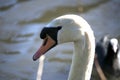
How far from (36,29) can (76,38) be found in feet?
14.7

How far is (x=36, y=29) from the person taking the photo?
771 centimetres

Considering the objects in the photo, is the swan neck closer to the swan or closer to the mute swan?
the swan

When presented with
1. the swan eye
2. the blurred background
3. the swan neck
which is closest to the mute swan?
the blurred background

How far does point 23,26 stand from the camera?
26.0ft

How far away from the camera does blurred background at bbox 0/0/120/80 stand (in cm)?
661

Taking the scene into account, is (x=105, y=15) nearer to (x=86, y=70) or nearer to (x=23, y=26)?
(x=23, y=26)

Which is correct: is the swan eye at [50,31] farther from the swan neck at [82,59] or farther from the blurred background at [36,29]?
the blurred background at [36,29]

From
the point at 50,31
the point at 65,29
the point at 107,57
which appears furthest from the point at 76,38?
the point at 107,57

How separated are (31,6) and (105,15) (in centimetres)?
168

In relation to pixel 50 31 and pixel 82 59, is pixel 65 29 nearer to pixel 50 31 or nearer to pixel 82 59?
pixel 50 31

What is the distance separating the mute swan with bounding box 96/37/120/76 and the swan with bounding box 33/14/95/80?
Result: 128 inches

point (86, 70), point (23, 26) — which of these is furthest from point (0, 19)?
point (86, 70)

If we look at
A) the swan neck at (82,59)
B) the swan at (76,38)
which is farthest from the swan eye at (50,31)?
the swan neck at (82,59)

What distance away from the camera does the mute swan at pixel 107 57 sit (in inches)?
264
